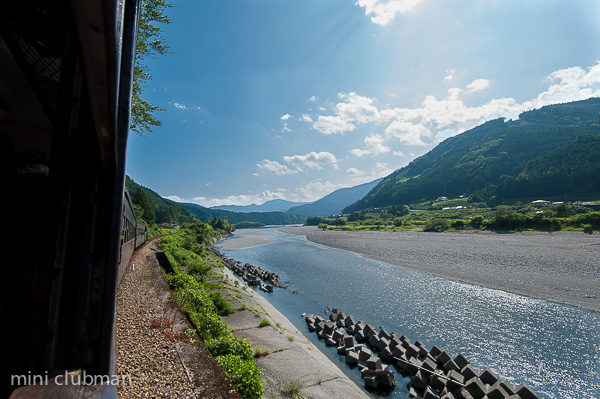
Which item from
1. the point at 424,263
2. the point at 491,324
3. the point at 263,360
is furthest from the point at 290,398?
the point at 424,263

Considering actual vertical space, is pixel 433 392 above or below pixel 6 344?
below

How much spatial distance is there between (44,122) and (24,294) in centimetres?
234

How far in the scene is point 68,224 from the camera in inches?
79.6

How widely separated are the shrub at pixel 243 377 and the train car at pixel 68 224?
4365 mm

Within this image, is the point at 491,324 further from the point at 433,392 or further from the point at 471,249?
the point at 471,249

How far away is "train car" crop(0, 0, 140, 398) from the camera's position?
173 cm

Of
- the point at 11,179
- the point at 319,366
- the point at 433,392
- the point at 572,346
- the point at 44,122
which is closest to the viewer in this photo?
the point at 11,179

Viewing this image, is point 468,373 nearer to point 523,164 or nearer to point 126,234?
point 126,234

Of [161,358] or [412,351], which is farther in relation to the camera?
[412,351]

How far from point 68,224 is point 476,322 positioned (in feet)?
57.4

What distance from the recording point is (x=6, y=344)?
2.36 meters

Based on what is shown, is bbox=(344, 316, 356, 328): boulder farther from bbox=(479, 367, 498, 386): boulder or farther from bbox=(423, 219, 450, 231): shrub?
bbox=(423, 219, 450, 231): shrub

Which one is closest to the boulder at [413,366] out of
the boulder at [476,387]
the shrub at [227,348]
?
the boulder at [476,387]

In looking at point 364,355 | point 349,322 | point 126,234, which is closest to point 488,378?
point 364,355
